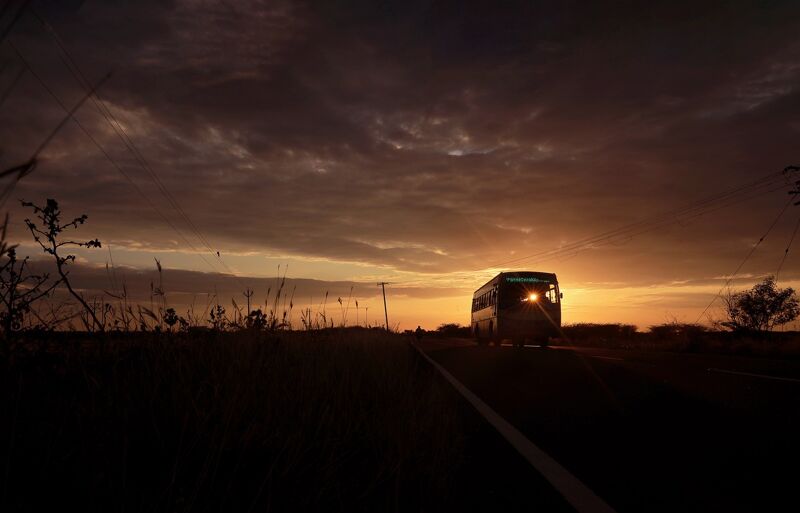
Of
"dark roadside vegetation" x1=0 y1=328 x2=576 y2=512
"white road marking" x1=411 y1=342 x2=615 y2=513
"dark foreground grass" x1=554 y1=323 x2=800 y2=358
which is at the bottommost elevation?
"white road marking" x1=411 y1=342 x2=615 y2=513

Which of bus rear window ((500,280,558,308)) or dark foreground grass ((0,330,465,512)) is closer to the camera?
dark foreground grass ((0,330,465,512))

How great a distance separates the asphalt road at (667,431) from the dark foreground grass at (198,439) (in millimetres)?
1159

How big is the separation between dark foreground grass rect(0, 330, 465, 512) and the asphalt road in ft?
3.80

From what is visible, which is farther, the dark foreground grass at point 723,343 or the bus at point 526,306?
the bus at point 526,306

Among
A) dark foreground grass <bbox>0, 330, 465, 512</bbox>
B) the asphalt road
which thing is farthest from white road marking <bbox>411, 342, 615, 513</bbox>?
dark foreground grass <bbox>0, 330, 465, 512</bbox>

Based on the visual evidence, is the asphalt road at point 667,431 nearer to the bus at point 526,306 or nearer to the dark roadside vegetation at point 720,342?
the dark roadside vegetation at point 720,342

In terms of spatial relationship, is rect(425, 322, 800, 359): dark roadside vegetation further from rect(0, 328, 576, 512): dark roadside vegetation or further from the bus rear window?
rect(0, 328, 576, 512): dark roadside vegetation

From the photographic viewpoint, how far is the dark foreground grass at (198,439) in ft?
10.0

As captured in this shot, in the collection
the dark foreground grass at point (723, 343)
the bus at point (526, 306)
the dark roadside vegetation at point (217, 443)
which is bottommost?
the dark roadside vegetation at point (217, 443)

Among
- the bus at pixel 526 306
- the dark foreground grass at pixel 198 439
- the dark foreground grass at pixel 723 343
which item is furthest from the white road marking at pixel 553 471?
the bus at pixel 526 306

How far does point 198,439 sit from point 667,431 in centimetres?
483

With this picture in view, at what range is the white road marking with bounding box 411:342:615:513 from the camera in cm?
367

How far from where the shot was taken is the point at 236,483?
3.34 meters

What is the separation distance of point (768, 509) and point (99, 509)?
3.90 meters
